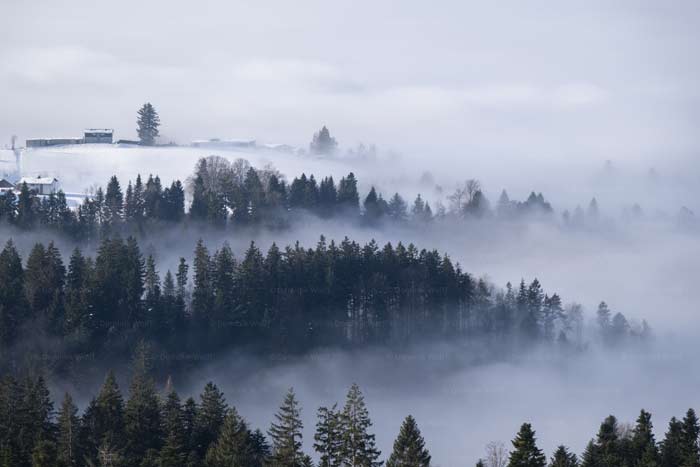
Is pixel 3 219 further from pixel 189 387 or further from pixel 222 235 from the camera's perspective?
pixel 189 387

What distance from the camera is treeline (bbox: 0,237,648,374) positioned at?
320 ft

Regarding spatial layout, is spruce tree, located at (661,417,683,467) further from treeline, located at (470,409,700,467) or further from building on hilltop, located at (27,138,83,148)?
building on hilltop, located at (27,138,83,148)

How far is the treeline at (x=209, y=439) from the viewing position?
60188mm

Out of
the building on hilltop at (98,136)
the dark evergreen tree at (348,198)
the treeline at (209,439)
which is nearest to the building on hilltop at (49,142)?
the building on hilltop at (98,136)

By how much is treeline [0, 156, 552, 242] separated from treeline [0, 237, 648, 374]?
767cm

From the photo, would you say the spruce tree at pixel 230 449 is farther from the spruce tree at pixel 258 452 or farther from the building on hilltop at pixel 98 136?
the building on hilltop at pixel 98 136

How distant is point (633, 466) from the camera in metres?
64.2

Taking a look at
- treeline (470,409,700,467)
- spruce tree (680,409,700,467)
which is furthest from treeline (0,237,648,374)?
spruce tree (680,409,700,467)

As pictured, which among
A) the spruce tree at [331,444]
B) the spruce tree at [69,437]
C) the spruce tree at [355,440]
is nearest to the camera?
the spruce tree at [355,440]

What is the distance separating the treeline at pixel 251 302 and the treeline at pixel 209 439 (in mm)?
26838

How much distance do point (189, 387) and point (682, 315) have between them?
81170 millimetres

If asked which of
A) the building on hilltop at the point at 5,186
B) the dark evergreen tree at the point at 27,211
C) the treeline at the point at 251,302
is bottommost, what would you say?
the treeline at the point at 251,302

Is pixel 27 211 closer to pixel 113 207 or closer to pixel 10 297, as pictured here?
pixel 113 207

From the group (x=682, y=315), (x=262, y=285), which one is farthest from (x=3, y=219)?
(x=682, y=315)
